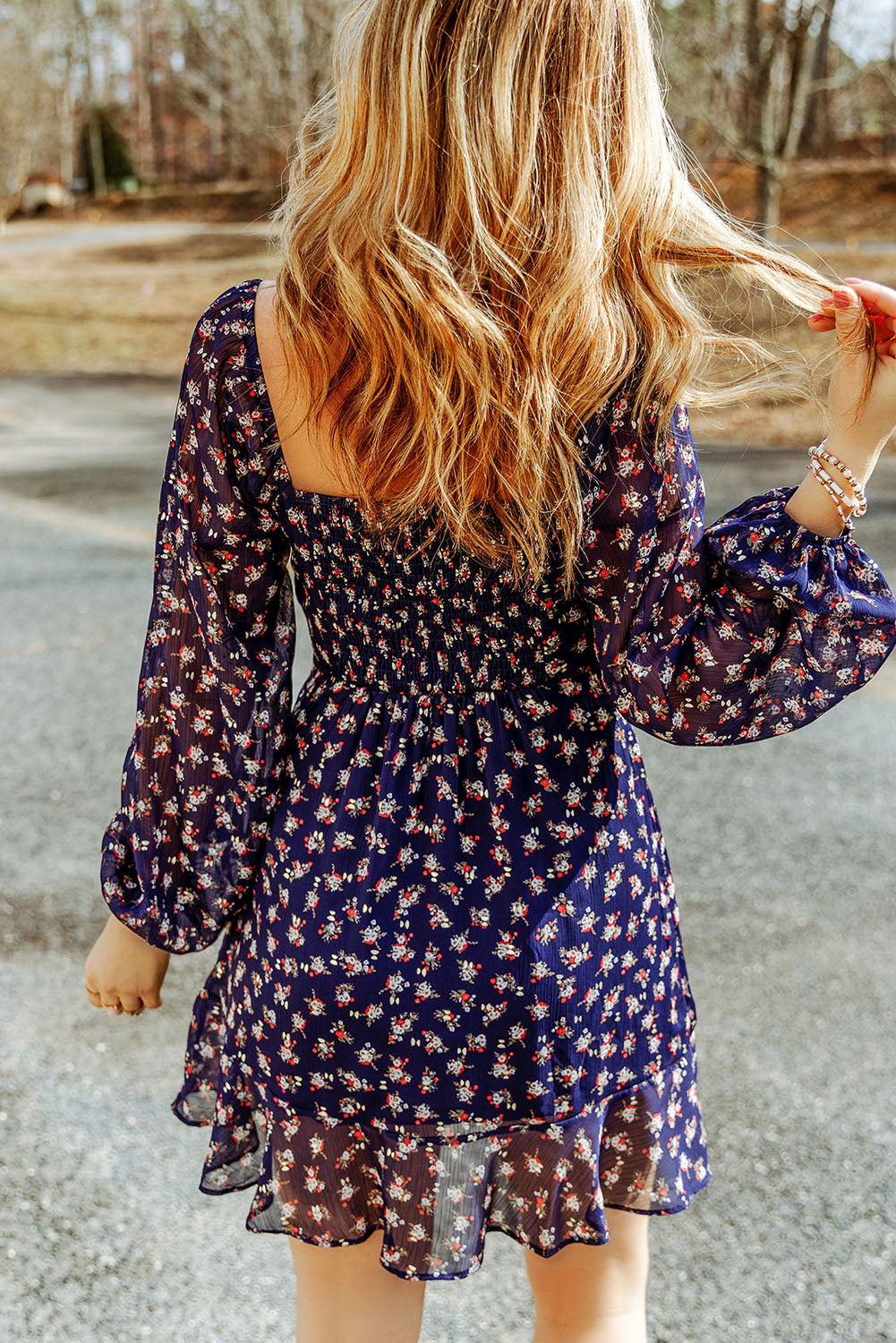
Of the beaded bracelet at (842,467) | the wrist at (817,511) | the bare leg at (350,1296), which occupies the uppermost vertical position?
the beaded bracelet at (842,467)

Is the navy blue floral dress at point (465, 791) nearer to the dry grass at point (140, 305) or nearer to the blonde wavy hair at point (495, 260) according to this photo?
the blonde wavy hair at point (495, 260)

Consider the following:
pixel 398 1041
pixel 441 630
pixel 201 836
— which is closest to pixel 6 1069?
pixel 201 836

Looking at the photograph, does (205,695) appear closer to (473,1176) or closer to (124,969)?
(124,969)

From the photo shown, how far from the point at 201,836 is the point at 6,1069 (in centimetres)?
147

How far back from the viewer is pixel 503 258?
1146 mm

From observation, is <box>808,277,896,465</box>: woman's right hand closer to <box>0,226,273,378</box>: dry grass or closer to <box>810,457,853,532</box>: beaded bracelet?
<box>810,457,853,532</box>: beaded bracelet

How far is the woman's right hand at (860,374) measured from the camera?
116cm

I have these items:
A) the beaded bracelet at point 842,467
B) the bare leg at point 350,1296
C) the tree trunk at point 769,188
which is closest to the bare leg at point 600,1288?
the bare leg at point 350,1296

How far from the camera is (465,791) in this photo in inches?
51.5

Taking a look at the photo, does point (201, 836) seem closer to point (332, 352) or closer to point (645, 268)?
point (332, 352)

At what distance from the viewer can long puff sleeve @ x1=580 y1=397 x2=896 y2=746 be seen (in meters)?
1.20

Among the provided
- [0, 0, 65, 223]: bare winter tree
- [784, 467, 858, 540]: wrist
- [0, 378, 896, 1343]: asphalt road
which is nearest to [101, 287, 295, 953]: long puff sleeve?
[784, 467, 858, 540]: wrist

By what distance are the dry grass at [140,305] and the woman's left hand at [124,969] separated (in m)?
7.76

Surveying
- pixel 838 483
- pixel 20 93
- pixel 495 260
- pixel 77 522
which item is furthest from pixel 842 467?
pixel 20 93
